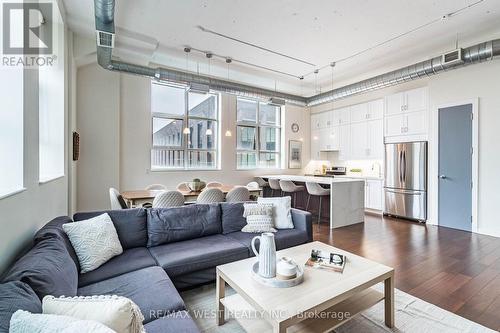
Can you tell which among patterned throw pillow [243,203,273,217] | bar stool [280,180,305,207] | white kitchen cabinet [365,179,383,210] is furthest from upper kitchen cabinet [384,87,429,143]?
patterned throw pillow [243,203,273,217]

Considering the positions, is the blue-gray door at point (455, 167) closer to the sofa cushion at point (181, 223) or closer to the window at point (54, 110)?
the sofa cushion at point (181, 223)

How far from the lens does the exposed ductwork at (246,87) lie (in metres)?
3.14

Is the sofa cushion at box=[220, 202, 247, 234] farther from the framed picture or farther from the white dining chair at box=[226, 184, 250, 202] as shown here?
the framed picture

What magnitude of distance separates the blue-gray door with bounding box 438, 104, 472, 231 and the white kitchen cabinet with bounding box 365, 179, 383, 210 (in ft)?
4.24

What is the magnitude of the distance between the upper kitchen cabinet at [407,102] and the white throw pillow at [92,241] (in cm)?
619

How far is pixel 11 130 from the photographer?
174 centimetres

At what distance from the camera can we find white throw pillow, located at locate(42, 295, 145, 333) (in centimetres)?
91

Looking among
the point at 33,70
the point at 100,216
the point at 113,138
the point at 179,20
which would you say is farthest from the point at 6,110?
the point at 113,138

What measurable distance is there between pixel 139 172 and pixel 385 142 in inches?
234

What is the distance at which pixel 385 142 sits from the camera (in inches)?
235

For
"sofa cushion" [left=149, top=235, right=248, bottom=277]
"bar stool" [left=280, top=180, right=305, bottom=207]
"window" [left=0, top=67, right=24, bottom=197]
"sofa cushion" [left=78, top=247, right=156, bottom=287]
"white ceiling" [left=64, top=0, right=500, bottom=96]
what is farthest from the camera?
"bar stool" [left=280, top=180, right=305, bottom=207]

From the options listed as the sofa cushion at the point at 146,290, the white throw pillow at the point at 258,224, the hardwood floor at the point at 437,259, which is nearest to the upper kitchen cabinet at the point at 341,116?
the hardwood floor at the point at 437,259

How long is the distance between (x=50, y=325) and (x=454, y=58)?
17.8 feet

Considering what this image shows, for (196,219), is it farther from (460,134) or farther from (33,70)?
(460,134)
